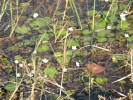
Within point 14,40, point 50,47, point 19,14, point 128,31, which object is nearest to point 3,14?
point 19,14

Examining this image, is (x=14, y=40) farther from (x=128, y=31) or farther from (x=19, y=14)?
(x=128, y=31)

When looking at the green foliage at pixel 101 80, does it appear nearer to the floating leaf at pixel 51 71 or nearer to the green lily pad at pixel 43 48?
the floating leaf at pixel 51 71

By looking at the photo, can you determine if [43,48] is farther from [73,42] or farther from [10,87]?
[10,87]

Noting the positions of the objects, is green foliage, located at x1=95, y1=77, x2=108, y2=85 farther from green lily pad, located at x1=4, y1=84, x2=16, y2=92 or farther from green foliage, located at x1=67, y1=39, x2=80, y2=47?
green lily pad, located at x1=4, y1=84, x2=16, y2=92

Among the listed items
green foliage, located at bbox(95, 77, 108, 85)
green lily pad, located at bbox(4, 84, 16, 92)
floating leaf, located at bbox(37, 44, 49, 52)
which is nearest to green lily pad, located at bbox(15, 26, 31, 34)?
floating leaf, located at bbox(37, 44, 49, 52)

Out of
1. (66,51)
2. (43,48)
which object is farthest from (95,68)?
(43,48)

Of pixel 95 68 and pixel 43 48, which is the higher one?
pixel 43 48

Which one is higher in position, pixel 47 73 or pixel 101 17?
pixel 101 17
